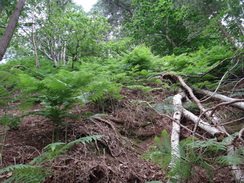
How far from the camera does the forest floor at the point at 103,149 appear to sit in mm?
1609

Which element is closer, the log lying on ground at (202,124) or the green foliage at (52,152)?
the green foliage at (52,152)

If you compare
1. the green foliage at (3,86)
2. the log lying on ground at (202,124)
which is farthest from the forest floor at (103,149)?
the green foliage at (3,86)

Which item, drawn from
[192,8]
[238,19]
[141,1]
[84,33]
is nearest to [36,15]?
[84,33]

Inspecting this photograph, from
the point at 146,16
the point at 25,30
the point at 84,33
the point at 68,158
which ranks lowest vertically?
the point at 68,158

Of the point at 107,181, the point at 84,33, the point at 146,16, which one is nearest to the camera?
the point at 107,181

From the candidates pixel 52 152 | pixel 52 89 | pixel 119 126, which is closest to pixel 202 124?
pixel 119 126

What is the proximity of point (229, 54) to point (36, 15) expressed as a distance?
947 centimetres

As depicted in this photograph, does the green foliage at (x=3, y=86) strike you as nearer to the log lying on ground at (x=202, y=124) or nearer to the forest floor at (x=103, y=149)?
the forest floor at (x=103, y=149)

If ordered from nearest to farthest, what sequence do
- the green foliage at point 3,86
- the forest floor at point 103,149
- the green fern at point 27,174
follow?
1. the green fern at point 27,174
2. the forest floor at point 103,149
3. the green foliage at point 3,86

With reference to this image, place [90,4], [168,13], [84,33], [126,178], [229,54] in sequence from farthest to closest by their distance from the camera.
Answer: [90,4] → [168,13] → [84,33] → [229,54] → [126,178]

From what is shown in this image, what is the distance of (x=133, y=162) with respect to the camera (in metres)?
2.14

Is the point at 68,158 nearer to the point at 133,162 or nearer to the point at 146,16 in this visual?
the point at 133,162

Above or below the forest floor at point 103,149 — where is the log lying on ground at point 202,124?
above

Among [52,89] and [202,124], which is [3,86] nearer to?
[52,89]
